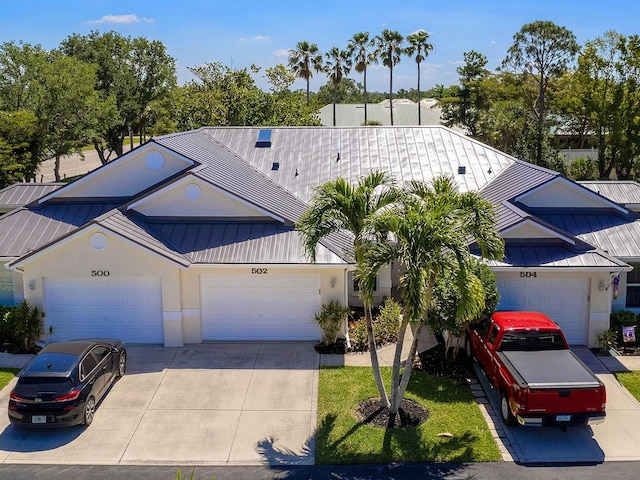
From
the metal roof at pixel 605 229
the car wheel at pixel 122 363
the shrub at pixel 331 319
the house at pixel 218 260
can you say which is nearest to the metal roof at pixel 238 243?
the house at pixel 218 260

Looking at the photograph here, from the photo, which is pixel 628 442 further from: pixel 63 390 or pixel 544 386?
pixel 63 390

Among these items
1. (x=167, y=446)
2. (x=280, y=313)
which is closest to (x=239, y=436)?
(x=167, y=446)

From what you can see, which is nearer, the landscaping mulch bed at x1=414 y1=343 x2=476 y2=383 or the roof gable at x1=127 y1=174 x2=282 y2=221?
the landscaping mulch bed at x1=414 y1=343 x2=476 y2=383

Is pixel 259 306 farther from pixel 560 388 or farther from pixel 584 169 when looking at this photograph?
Result: pixel 584 169

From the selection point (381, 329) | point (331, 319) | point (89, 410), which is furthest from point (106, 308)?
point (381, 329)

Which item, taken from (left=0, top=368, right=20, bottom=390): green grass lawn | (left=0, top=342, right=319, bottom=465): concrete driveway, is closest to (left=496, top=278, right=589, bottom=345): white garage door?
(left=0, top=342, right=319, bottom=465): concrete driveway

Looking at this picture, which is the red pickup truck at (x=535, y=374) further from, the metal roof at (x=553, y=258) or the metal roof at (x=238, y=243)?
the metal roof at (x=238, y=243)

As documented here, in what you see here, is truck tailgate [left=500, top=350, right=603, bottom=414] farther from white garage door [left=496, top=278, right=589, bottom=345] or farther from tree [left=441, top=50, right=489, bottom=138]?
tree [left=441, top=50, right=489, bottom=138]
